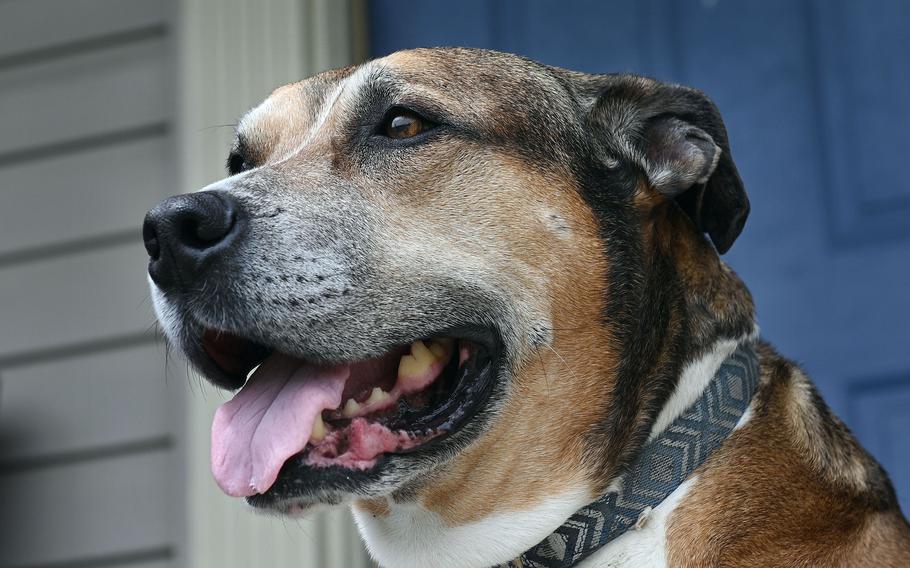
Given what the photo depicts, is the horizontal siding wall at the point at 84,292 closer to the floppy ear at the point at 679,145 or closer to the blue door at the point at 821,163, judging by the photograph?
the blue door at the point at 821,163

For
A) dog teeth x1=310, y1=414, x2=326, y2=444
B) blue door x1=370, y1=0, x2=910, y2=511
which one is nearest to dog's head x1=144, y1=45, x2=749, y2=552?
dog teeth x1=310, y1=414, x2=326, y2=444

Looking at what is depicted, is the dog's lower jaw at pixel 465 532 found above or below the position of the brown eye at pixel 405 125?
below

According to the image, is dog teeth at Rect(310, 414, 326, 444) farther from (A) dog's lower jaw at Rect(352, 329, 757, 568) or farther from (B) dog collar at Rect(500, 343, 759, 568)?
(B) dog collar at Rect(500, 343, 759, 568)

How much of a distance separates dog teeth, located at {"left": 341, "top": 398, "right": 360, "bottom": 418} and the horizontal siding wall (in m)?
2.01

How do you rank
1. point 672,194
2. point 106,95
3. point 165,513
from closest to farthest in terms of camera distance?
point 672,194 < point 165,513 < point 106,95

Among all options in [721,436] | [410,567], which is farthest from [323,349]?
[721,436]

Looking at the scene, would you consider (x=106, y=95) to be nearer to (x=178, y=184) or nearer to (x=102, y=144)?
(x=102, y=144)

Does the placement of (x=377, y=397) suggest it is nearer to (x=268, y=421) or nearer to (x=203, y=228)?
(x=268, y=421)

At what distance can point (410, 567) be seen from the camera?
8.01 feet

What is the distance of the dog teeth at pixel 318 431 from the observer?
2.20 meters

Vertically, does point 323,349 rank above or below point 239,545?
above

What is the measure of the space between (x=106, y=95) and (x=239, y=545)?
1741mm

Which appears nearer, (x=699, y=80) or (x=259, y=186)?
(x=259, y=186)

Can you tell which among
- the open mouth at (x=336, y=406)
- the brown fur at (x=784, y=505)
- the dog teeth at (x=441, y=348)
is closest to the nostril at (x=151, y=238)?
the open mouth at (x=336, y=406)
